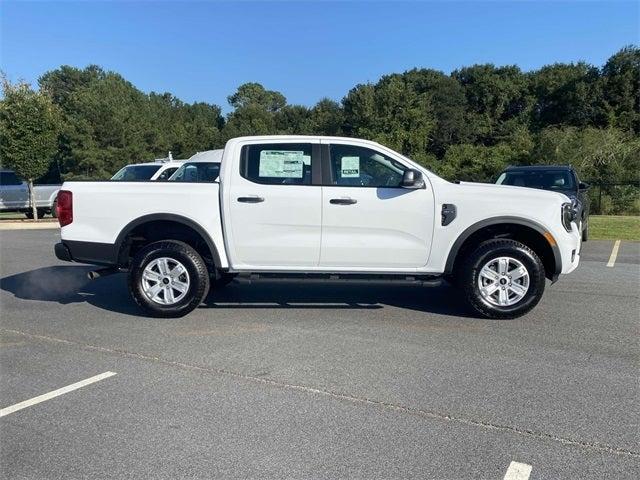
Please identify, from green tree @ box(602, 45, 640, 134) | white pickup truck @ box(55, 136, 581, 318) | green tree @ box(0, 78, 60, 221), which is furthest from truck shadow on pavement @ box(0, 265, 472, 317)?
green tree @ box(602, 45, 640, 134)

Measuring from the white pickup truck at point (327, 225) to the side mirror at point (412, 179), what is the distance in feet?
0.08

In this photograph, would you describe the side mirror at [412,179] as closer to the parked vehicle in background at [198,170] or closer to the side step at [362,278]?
the side step at [362,278]

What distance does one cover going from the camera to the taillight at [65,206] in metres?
5.97

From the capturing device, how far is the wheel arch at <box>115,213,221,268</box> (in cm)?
586

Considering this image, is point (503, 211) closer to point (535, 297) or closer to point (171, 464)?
point (535, 297)

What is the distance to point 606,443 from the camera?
127 inches

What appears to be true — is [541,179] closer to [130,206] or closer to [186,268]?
[186,268]

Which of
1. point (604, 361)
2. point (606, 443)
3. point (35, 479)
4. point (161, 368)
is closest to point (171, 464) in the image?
point (35, 479)

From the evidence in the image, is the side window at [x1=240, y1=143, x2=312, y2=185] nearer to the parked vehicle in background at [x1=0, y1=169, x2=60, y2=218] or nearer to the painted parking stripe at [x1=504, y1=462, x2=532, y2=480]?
the painted parking stripe at [x1=504, y1=462, x2=532, y2=480]

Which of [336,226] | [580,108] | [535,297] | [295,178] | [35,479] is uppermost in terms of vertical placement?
[580,108]

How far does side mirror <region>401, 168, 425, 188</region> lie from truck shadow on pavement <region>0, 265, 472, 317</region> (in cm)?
123

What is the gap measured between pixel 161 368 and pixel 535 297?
3.81m

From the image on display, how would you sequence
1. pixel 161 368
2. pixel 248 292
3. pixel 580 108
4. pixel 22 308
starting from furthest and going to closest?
pixel 580 108
pixel 248 292
pixel 22 308
pixel 161 368

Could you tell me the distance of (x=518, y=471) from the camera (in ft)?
9.62
